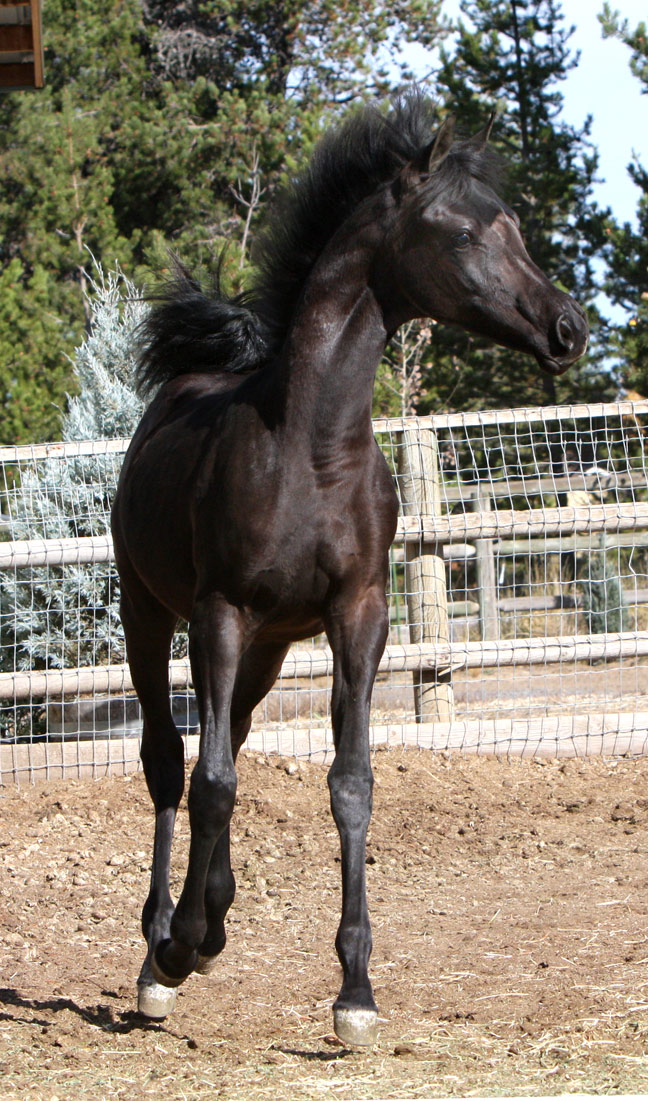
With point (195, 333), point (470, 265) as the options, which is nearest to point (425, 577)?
point (195, 333)

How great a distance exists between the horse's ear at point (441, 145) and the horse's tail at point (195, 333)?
102cm

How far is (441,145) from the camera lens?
124 inches

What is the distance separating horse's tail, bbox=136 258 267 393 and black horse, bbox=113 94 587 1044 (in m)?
0.63

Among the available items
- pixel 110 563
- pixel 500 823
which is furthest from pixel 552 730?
pixel 110 563

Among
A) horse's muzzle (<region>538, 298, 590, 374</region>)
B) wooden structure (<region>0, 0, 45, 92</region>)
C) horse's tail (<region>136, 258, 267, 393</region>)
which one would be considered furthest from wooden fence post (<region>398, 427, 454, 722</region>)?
horse's muzzle (<region>538, 298, 590, 374</region>)

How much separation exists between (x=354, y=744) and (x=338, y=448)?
31.4 inches

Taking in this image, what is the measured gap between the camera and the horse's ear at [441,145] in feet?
10.2

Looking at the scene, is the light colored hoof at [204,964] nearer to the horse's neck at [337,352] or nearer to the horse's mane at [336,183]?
the horse's neck at [337,352]

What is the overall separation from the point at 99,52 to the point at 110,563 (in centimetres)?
1250

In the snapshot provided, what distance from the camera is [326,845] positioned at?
538 cm

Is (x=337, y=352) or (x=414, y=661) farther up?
(x=337, y=352)

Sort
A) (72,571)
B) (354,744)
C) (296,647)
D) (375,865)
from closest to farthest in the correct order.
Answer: (354,744), (375,865), (72,571), (296,647)

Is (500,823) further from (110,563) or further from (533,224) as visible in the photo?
(533,224)

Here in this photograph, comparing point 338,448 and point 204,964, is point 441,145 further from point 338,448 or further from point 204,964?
point 204,964
